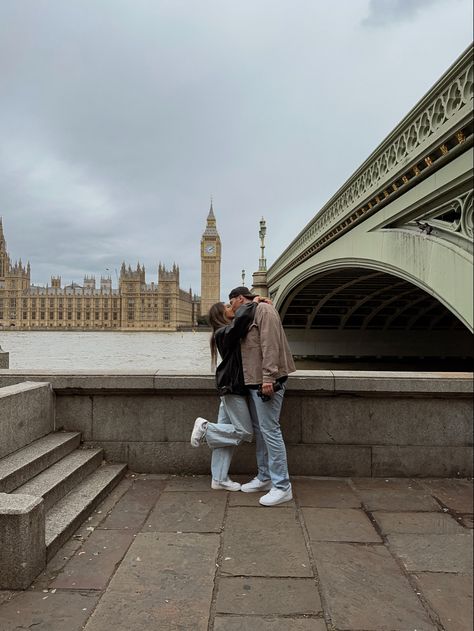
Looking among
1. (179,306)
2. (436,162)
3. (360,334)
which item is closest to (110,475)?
(436,162)

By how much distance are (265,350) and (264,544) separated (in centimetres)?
117

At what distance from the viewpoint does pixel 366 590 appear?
7.05 feet

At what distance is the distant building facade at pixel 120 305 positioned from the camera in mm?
58028

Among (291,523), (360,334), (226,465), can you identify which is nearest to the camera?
(291,523)

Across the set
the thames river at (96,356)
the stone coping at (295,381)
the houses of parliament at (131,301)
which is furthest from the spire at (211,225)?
the stone coping at (295,381)

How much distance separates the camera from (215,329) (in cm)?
346

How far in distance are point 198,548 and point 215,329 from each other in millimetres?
1453

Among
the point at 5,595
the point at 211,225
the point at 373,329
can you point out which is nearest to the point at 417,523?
the point at 5,595

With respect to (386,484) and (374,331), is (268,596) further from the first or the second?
(374,331)

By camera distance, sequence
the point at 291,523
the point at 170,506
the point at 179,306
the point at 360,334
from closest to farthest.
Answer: the point at 291,523, the point at 170,506, the point at 360,334, the point at 179,306

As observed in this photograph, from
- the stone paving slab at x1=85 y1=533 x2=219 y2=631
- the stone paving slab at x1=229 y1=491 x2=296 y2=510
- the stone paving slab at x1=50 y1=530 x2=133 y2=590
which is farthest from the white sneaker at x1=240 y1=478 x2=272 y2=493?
the stone paving slab at x1=50 y1=530 x2=133 y2=590

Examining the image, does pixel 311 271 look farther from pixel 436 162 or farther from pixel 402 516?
pixel 402 516

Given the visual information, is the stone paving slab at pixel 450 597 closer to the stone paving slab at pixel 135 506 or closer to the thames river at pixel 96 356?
the stone paving slab at pixel 135 506

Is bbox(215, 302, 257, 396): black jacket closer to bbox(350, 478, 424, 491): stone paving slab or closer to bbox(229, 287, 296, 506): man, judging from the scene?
bbox(229, 287, 296, 506): man
